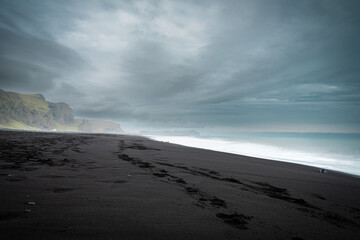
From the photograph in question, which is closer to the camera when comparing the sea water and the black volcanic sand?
the black volcanic sand

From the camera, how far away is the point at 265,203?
11.1 feet

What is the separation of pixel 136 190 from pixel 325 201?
416cm

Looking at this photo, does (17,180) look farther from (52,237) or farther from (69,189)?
(52,237)

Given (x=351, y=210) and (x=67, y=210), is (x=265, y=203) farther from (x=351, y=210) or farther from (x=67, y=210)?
(x=67, y=210)

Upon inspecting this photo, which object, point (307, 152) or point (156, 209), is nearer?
point (156, 209)

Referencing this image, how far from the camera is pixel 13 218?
6.66ft

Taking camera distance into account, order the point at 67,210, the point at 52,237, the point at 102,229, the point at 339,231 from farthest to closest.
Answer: the point at 339,231 < the point at 67,210 < the point at 102,229 < the point at 52,237

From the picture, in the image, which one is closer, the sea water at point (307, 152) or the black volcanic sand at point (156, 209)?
the black volcanic sand at point (156, 209)

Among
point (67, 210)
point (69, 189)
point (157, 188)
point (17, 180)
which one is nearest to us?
point (67, 210)

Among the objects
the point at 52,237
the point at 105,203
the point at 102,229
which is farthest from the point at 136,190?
the point at 52,237

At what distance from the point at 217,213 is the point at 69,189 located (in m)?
2.66

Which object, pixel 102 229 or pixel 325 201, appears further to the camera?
pixel 325 201

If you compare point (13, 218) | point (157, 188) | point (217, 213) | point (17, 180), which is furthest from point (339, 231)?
point (17, 180)

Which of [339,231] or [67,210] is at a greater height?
[339,231]
